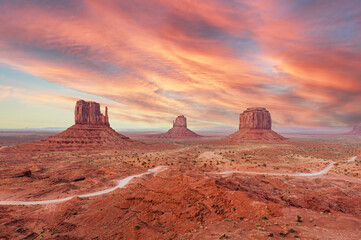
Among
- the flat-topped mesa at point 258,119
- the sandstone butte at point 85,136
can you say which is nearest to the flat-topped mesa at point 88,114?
the sandstone butte at point 85,136

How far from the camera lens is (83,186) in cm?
3422

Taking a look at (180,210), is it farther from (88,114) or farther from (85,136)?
(88,114)

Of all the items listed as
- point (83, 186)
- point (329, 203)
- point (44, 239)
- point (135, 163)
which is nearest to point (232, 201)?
point (329, 203)

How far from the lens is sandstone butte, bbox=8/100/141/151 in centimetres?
9750

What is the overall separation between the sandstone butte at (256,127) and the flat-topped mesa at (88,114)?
4781 inches

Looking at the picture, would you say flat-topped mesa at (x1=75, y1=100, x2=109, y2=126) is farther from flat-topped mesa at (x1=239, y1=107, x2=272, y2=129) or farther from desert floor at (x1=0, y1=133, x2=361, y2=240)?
flat-topped mesa at (x1=239, y1=107, x2=272, y2=129)

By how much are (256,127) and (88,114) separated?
158 m

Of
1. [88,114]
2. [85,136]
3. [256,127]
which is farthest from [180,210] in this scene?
[256,127]

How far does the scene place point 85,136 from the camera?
109 meters

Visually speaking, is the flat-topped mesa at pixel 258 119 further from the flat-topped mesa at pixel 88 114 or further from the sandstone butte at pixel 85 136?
the flat-topped mesa at pixel 88 114

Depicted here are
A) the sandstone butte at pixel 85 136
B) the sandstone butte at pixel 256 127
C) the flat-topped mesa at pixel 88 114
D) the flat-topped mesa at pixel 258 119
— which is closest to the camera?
the sandstone butte at pixel 85 136

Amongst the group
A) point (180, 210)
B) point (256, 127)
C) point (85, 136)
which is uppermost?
point (256, 127)

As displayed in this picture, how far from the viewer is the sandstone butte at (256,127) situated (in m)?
162

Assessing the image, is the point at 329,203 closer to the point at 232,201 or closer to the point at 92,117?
the point at 232,201
